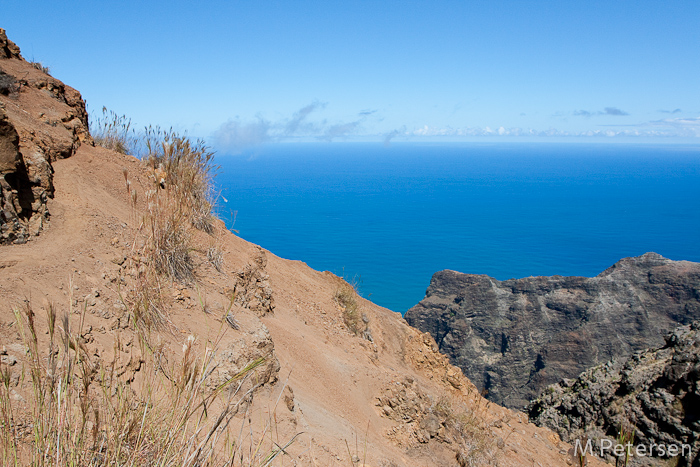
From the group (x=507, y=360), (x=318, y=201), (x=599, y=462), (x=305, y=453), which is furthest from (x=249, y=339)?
(x=318, y=201)

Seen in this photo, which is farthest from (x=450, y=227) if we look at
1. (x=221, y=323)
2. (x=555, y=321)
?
(x=221, y=323)

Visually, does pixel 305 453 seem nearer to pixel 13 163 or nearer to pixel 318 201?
pixel 13 163

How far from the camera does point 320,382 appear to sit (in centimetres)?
534

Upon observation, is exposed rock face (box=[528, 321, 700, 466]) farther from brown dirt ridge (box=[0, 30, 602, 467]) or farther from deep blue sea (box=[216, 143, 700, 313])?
deep blue sea (box=[216, 143, 700, 313])

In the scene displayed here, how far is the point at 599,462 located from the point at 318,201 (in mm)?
94614

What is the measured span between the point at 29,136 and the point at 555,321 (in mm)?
26384

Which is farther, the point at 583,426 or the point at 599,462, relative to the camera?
the point at 583,426

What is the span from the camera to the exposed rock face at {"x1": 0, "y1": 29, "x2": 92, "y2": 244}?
3879mm

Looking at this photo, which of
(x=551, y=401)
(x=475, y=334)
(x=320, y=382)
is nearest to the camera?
(x=320, y=382)

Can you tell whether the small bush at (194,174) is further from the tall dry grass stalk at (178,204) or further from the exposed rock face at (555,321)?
the exposed rock face at (555,321)

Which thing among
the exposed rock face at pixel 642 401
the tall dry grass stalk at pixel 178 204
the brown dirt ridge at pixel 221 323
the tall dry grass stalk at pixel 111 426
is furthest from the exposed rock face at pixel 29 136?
the exposed rock face at pixel 642 401

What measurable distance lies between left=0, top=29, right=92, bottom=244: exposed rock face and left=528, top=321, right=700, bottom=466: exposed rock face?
8241 millimetres

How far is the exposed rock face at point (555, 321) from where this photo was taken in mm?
22438

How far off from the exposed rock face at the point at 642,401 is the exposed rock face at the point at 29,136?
8.24 metres
